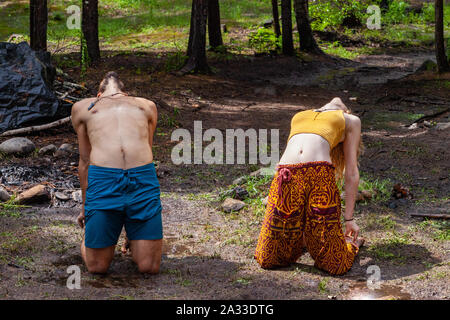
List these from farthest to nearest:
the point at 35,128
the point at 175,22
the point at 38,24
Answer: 1. the point at 175,22
2. the point at 38,24
3. the point at 35,128

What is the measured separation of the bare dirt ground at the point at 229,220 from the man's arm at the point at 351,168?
0.39 meters

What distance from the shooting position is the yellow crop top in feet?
14.1

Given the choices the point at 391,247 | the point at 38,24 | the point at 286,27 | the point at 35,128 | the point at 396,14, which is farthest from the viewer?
the point at 396,14

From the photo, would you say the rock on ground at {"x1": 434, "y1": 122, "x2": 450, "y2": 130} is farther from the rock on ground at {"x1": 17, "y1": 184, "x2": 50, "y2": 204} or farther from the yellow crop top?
the rock on ground at {"x1": 17, "y1": 184, "x2": 50, "y2": 204}

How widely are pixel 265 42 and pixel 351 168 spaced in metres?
12.1

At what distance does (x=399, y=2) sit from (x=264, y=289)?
22382 mm

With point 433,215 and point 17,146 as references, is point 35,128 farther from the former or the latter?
point 433,215

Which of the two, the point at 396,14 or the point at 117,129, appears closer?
the point at 117,129

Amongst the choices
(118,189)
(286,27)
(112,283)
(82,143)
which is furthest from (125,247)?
(286,27)

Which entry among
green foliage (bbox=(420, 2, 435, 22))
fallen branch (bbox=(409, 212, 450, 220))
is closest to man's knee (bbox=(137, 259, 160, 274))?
fallen branch (bbox=(409, 212, 450, 220))

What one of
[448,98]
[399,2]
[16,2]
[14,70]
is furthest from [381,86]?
[16,2]

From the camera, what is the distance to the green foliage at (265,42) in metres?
15.9

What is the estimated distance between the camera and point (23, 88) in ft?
27.5

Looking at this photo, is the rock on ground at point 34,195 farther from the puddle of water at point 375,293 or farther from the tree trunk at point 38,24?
the tree trunk at point 38,24
